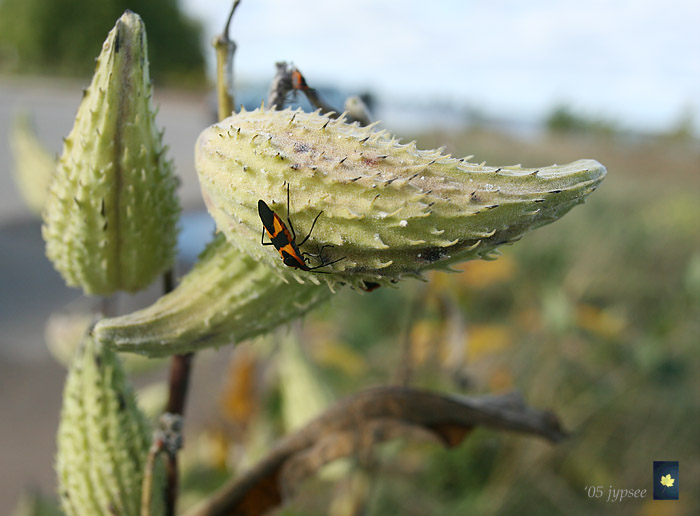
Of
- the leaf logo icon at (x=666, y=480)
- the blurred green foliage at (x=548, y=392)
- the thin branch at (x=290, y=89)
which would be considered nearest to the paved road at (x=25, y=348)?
the thin branch at (x=290, y=89)

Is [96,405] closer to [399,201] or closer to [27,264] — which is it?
[399,201]

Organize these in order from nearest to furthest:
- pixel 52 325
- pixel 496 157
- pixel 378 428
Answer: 1. pixel 378 428
2. pixel 52 325
3. pixel 496 157

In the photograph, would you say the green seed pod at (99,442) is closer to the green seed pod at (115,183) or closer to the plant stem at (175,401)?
the plant stem at (175,401)

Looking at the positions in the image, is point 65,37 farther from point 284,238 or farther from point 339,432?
point 284,238

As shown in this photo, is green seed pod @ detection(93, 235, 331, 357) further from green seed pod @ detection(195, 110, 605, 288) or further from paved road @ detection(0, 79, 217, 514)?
paved road @ detection(0, 79, 217, 514)

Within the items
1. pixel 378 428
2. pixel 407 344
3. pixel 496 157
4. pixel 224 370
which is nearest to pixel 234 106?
pixel 378 428

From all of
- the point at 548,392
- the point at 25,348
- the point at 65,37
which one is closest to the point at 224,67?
the point at 548,392

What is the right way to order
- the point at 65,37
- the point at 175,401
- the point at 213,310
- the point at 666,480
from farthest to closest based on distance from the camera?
the point at 65,37 < the point at 666,480 < the point at 175,401 < the point at 213,310
